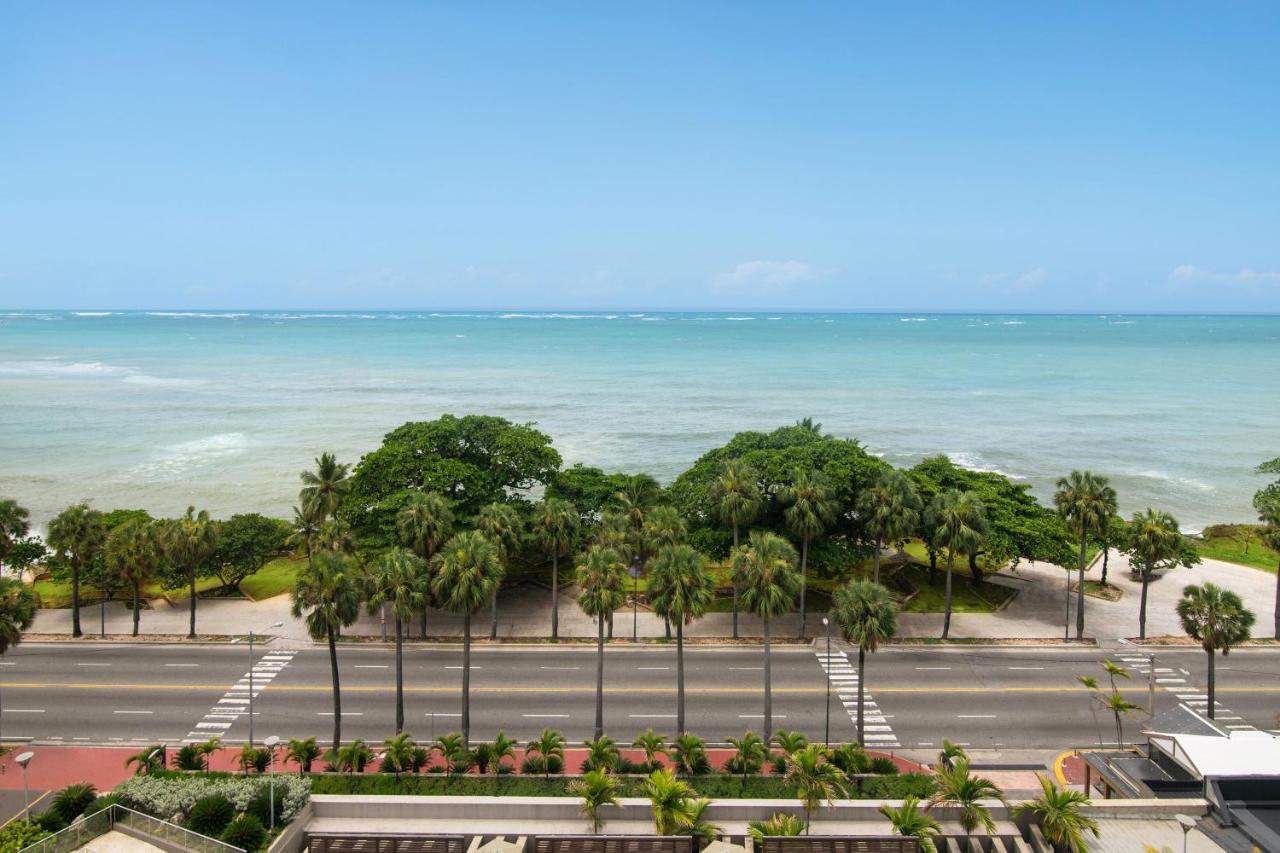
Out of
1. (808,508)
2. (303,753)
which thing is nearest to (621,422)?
(808,508)

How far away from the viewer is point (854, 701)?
41.8 metres

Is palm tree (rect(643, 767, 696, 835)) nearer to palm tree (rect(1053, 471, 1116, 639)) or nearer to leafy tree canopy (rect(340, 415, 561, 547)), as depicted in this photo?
leafy tree canopy (rect(340, 415, 561, 547))

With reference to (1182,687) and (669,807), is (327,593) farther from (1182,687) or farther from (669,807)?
(1182,687)

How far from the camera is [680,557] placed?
36.6 metres

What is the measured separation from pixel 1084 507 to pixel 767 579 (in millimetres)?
24097

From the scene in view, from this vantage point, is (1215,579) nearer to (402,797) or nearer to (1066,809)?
(1066,809)

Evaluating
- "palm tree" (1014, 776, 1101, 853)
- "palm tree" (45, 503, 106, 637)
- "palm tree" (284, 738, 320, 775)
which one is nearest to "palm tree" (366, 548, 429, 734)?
"palm tree" (284, 738, 320, 775)

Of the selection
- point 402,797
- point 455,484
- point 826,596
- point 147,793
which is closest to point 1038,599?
point 826,596

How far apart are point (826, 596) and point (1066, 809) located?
31300 mm

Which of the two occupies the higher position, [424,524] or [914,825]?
[424,524]

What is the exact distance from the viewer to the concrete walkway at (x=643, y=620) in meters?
51.3

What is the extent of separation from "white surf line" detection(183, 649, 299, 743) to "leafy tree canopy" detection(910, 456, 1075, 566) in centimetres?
4297

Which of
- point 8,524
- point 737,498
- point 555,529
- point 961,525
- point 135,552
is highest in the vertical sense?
point 737,498

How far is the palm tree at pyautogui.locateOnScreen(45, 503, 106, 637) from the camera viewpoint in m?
48.5
